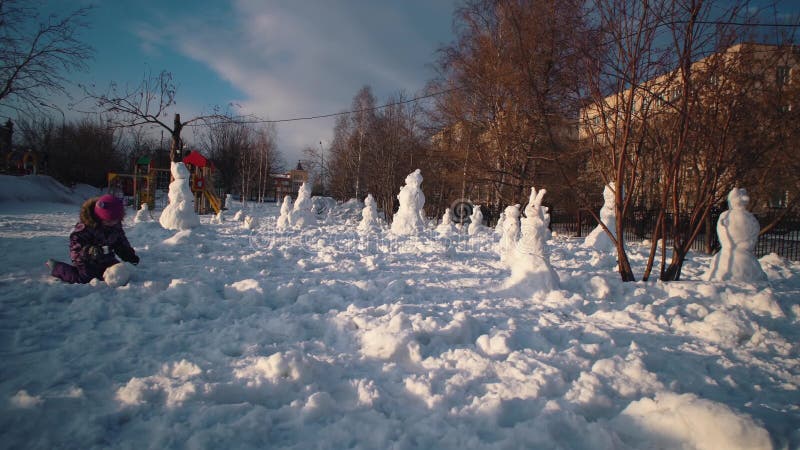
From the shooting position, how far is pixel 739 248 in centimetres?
583

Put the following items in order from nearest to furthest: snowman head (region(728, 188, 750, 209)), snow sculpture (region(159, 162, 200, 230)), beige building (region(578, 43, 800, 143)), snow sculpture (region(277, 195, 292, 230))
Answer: beige building (region(578, 43, 800, 143)) → snowman head (region(728, 188, 750, 209)) → snow sculpture (region(159, 162, 200, 230)) → snow sculpture (region(277, 195, 292, 230))

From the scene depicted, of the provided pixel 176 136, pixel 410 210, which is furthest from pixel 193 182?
pixel 410 210

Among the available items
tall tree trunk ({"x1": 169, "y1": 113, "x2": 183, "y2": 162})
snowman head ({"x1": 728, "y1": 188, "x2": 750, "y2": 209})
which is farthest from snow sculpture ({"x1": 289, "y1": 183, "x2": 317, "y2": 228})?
snowman head ({"x1": 728, "y1": 188, "x2": 750, "y2": 209})

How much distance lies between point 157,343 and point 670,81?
7252 mm

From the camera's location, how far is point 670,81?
5.36 meters

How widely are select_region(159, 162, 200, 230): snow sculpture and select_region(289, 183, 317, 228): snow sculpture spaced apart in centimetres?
398

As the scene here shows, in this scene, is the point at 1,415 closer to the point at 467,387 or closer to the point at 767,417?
the point at 467,387

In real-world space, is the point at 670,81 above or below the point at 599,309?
above

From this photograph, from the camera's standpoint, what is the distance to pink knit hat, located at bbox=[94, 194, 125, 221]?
14.4 feet

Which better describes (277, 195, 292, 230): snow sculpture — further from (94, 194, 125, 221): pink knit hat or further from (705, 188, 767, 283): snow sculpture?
(705, 188, 767, 283): snow sculpture

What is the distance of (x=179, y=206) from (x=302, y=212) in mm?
4849

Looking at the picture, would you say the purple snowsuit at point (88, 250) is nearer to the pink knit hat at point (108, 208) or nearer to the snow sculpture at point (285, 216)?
the pink knit hat at point (108, 208)

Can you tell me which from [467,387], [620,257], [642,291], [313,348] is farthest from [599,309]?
[313,348]

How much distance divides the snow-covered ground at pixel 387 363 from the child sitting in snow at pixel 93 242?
0.20 m
